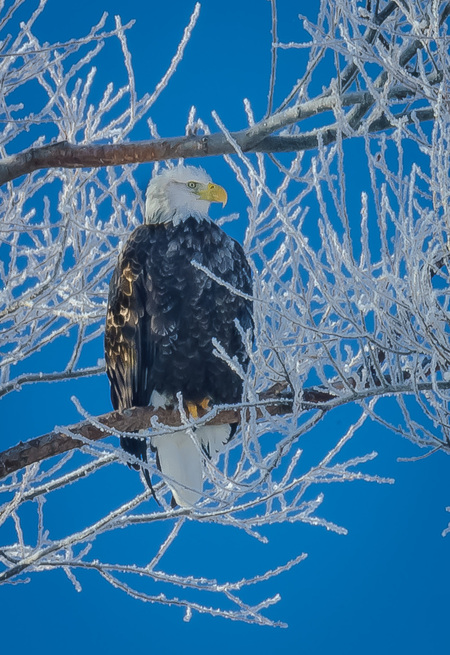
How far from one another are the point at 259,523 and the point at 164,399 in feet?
2.73

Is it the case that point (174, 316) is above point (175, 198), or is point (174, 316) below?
below

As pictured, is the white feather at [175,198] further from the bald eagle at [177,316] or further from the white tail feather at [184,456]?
the white tail feather at [184,456]

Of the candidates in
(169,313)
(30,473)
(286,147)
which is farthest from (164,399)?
(286,147)

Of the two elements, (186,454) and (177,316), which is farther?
(186,454)

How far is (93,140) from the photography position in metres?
4.07

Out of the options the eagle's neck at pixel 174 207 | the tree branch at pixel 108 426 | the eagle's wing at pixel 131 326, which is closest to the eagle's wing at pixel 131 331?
the eagle's wing at pixel 131 326

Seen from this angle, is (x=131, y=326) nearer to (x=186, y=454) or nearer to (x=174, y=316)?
(x=174, y=316)

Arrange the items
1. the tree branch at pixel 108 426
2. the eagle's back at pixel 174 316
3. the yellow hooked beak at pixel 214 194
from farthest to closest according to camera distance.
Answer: the yellow hooked beak at pixel 214 194, the eagle's back at pixel 174 316, the tree branch at pixel 108 426

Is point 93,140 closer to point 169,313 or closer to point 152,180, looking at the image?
point 152,180

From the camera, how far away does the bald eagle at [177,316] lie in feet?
13.2

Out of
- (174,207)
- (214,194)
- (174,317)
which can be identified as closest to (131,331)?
(174,317)

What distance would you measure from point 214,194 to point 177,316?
0.66 metres

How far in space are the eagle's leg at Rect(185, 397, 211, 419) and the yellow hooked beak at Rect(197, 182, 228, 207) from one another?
36.9 inches

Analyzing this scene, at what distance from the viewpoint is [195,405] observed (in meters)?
4.12
